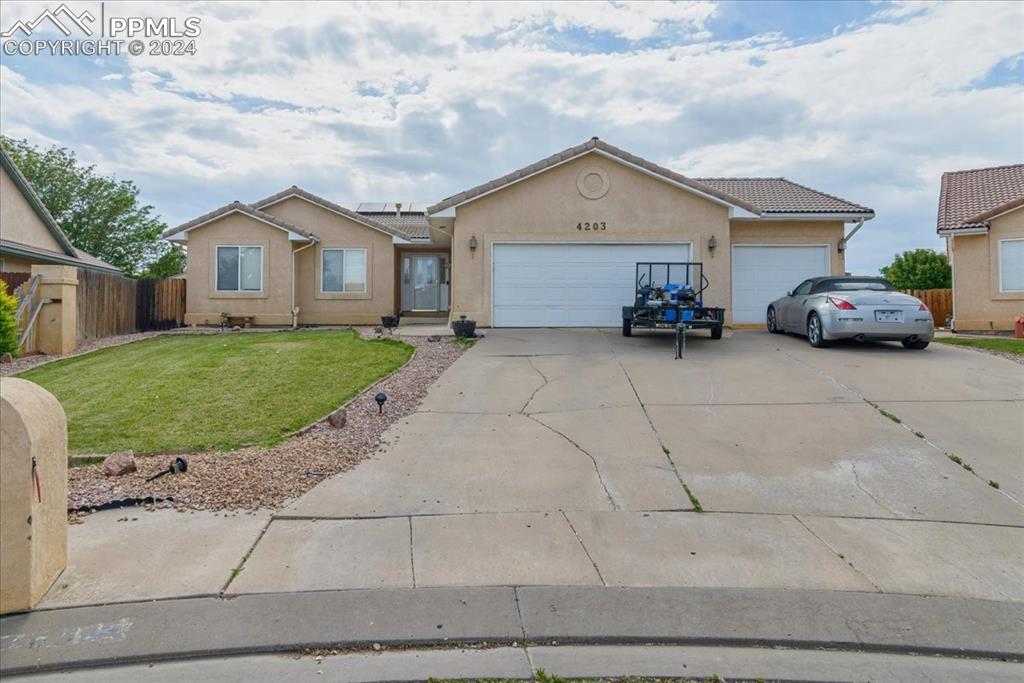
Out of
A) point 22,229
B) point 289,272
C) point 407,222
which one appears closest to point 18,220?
point 22,229

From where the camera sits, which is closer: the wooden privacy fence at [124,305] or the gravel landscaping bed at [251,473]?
the gravel landscaping bed at [251,473]

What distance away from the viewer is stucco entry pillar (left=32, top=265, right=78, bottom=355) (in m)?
13.0

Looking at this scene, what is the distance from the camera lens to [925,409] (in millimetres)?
7801

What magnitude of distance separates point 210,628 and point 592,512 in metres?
2.87

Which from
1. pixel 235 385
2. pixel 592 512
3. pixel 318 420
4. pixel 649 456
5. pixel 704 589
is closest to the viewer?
pixel 704 589

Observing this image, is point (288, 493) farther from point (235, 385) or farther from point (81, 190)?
point (81, 190)

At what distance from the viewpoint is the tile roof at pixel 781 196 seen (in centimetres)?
1561

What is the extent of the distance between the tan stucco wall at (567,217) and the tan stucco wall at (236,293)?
629 centimetres

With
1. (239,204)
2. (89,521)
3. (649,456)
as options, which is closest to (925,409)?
(649,456)

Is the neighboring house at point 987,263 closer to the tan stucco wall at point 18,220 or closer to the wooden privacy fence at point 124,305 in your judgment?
the wooden privacy fence at point 124,305

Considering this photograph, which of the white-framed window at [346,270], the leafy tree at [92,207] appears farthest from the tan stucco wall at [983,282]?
the leafy tree at [92,207]

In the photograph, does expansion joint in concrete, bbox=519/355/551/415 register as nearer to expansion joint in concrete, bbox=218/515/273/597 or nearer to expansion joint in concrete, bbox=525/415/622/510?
expansion joint in concrete, bbox=525/415/622/510

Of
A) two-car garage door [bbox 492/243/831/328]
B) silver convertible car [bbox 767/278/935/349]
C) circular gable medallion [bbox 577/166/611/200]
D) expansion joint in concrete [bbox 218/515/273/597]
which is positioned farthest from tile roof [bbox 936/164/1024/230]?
expansion joint in concrete [bbox 218/515/273/597]

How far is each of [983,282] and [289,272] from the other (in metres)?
18.9
